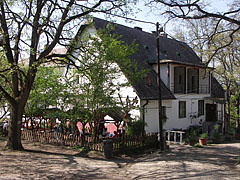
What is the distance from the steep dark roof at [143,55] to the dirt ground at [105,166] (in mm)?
5370

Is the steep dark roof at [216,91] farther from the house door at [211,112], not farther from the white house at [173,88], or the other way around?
the house door at [211,112]

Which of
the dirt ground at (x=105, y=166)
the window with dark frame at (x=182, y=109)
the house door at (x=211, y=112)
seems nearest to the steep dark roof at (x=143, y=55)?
the window with dark frame at (x=182, y=109)

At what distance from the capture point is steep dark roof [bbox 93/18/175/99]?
18.5 meters

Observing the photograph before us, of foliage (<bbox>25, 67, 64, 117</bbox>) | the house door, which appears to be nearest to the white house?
the house door

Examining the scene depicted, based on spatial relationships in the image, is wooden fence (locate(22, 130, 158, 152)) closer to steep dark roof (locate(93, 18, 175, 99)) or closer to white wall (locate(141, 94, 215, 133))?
white wall (locate(141, 94, 215, 133))

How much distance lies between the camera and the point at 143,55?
22.4 meters

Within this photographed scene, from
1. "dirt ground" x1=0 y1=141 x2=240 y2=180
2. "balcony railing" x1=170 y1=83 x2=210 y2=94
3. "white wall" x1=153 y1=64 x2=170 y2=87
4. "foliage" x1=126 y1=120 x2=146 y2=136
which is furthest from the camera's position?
"balcony railing" x1=170 y1=83 x2=210 y2=94

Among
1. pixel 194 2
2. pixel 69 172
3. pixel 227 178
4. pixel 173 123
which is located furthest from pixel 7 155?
pixel 173 123

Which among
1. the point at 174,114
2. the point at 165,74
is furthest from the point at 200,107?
the point at 165,74

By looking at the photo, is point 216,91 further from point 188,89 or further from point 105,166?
point 105,166

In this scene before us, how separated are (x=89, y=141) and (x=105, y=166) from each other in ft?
10.7

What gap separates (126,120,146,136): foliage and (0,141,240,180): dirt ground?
2.03m

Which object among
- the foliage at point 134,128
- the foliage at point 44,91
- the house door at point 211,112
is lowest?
the foliage at point 134,128

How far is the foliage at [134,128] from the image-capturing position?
15.7 m
